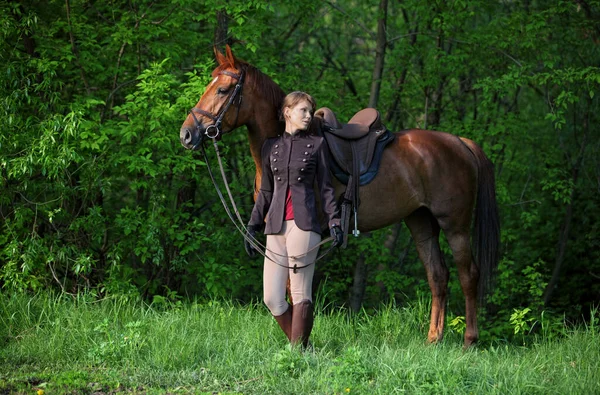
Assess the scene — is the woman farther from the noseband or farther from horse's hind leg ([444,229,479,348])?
horse's hind leg ([444,229,479,348])

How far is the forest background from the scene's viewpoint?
764 cm

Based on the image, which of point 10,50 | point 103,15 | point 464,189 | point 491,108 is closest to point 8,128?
point 10,50

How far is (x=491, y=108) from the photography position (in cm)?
1030

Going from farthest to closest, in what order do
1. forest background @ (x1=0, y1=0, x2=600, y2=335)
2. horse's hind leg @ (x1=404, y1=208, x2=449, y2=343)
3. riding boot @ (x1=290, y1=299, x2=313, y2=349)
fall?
forest background @ (x1=0, y1=0, x2=600, y2=335)
horse's hind leg @ (x1=404, y1=208, x2=449, y2=343)
riding boot @ (x1=290, y1=299, x2=313, y2=349)

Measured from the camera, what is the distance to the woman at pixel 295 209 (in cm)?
539

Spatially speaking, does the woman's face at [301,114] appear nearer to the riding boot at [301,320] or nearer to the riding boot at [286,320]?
the riding boot at [301,320]

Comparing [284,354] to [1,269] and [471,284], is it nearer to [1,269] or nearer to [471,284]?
[471,284]

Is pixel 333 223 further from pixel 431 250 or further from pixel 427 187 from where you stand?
pixel 431 250

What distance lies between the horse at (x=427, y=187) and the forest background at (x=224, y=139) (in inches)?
27.9

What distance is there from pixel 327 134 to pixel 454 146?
1.37 meters

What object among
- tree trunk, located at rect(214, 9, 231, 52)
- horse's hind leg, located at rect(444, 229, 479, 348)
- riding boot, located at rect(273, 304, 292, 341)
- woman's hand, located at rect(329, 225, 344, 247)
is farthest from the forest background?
woman's hand, located at rect(329, 225, 344, 247)

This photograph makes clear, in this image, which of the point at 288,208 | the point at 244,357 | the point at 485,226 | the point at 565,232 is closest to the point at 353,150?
the point at 288,208

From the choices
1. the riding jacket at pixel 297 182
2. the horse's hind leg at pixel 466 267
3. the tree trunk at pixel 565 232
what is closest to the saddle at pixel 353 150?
the riding jacket at pixel 297 182

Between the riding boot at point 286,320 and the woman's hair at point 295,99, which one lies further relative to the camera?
the riding boot at point 286,320
